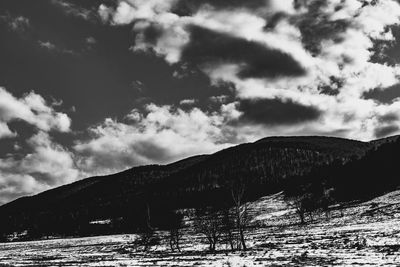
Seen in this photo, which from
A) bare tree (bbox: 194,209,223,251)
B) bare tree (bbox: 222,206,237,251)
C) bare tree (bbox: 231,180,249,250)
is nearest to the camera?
bare tree (bbox: 231,180,249,250)

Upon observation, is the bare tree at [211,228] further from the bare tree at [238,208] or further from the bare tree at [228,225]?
the bare tree at [238,208]

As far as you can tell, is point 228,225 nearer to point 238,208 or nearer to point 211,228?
point 211,228

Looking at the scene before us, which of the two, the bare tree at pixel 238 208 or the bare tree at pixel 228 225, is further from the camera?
the bare tree at pixel 228 225

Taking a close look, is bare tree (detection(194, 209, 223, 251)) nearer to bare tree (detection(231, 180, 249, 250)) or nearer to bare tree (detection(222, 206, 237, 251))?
bare tree (detection(222, 206, 237, 251))

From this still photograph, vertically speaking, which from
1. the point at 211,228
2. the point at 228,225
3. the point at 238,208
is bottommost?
the point at 211,228

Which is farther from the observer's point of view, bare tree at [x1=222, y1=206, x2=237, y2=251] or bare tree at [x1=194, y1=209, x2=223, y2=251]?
bare tree at [x1=194, y1=209, x2=223, y2=251]

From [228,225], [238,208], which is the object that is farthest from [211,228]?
[238,208]

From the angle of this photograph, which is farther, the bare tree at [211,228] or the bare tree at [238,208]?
the bare tree at [211,228]

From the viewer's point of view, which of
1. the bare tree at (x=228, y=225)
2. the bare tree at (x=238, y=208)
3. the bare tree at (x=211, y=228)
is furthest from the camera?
the bare tree at (x=211, y=228)

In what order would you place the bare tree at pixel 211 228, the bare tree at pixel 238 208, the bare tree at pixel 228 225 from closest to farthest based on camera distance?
the bare tree at pixel 238 208, the bare tree at pixel 228 225, the bare tree at pixel 211 228

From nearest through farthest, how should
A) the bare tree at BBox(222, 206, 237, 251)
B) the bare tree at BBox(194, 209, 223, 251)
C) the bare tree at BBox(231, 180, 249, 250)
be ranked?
the bare tree at BBox(231, 180, 249, 250)
the bare tree at BBox(222, 206, 237, 251)
the bare tree at BBox(194, 209, 223, 251)

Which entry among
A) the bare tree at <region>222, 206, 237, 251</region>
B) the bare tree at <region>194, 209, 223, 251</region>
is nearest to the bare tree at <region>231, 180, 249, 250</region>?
the bare tree at <region>222, 206, 237, 251</region>

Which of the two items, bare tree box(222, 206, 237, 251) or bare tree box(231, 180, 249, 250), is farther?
bare tree box(222, 206, 237, 251)

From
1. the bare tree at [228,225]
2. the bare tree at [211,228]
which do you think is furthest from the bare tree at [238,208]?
the bare tree at [211,228]
